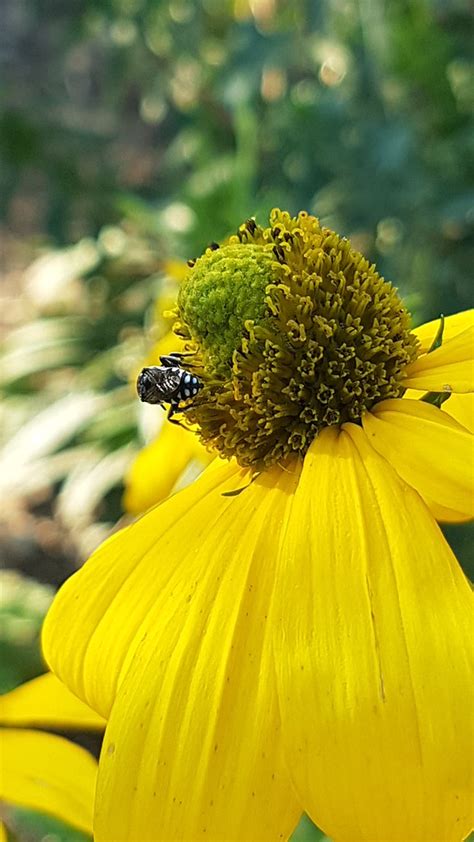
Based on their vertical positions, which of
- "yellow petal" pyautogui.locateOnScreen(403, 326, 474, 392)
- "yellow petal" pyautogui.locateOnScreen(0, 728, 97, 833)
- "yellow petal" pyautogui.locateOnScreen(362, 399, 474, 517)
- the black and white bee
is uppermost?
the black and white bee

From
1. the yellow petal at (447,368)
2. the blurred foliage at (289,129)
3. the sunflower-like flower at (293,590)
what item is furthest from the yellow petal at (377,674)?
the blurred foliage at (289,129)

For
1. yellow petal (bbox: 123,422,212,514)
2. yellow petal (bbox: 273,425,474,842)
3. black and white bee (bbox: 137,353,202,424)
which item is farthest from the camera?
yellow petal (bbox: 123,422,212,514)

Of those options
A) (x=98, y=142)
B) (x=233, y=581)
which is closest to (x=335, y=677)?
(x=233, y=581)

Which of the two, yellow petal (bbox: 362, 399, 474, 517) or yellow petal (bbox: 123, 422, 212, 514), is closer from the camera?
yellow petal (bbox: 362, 399, 474, 517)

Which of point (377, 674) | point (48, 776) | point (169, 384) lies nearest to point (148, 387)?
point (169, 384)

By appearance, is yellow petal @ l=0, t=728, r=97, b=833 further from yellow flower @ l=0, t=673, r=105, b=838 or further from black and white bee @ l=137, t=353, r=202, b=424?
black and white bee @ l=137, t=353, r=202, b=424

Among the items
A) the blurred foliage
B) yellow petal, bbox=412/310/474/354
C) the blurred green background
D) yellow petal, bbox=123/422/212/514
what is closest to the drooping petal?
yellow petal, bbox=412/310/474/354

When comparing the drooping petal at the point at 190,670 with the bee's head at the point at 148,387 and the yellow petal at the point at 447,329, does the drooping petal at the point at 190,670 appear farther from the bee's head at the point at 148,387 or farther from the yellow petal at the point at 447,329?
the yellow petal at the point at 447,329
